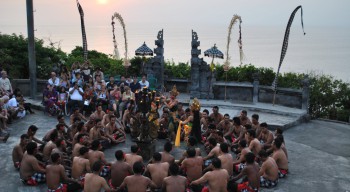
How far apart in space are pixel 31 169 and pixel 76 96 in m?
6.92

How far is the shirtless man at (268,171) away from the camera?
937 centimetres

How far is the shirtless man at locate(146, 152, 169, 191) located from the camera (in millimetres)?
8672

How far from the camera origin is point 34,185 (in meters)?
A: 9.49

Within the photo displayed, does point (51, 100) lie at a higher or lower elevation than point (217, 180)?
higher

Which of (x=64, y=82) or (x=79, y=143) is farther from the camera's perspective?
(x=64, y=82)

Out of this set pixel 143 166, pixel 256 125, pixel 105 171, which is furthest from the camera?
pixel 256 125

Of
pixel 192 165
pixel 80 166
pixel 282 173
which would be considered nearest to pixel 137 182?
pixel 192 165

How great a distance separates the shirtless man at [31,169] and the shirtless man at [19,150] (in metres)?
0.85

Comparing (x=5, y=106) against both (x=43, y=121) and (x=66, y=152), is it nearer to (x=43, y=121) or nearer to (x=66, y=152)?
(x=43, y=121)

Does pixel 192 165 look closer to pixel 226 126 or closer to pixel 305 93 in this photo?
pixel 226 126

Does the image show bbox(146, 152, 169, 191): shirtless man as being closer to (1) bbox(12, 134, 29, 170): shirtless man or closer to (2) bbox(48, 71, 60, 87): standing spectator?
(1) bbox(12, 134, 29, 170): shirtless man

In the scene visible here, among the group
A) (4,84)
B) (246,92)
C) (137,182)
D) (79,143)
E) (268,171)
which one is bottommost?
(268,171)

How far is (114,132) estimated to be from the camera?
1300cm

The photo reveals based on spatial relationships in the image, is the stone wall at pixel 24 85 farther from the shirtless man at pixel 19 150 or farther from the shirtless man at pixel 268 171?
the shirtless man at pixel 268 171
